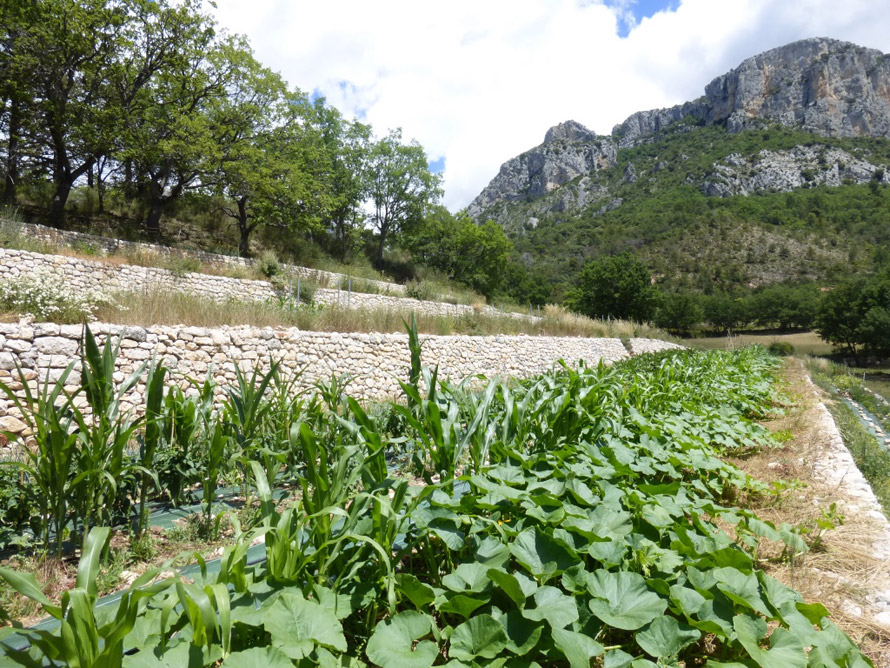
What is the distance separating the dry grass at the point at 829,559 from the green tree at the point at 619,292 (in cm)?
3463

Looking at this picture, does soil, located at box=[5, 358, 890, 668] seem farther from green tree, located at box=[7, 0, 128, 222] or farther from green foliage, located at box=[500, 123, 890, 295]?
green foliage, located at box=[500, 123, 890, 295]

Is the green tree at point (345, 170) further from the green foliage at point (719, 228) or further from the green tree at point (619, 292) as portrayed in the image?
the green foliage at point (719, 228)

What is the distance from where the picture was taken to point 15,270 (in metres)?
9.34

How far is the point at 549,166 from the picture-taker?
98062mm

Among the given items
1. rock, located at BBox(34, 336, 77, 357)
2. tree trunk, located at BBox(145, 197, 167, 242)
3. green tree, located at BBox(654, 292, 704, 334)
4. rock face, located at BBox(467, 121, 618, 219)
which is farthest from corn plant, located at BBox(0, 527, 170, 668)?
rock face, located at BBox(467, 121, 618, 219)

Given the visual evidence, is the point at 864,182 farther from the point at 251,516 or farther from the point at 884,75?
the point at 251,516

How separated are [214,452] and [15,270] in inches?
433

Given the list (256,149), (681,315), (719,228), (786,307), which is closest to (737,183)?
(719,228)

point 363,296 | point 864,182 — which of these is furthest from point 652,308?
point 864,182

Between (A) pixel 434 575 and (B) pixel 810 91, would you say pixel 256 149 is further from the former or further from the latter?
(B) pixel 810 91

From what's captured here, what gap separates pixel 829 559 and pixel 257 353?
7.06 metres

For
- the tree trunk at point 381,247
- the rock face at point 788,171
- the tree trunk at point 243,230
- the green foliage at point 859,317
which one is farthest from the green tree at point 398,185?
the rock face at point 788,171

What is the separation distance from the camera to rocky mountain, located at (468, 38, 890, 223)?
219 ft

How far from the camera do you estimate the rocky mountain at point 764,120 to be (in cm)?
6688
